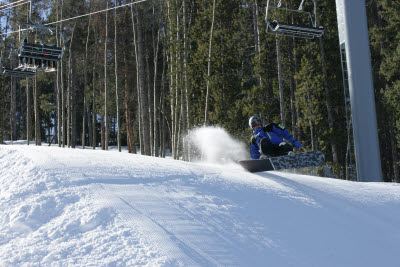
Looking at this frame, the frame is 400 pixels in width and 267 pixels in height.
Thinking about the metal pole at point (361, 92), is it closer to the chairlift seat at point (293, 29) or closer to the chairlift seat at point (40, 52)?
the chairlift seat at point (293, 29)

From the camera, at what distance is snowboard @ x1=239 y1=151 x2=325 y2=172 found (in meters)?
6.28

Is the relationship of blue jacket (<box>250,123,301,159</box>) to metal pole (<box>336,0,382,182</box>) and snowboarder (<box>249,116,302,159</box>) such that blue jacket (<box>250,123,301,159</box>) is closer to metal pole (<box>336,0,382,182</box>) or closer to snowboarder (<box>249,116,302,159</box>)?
snowboarder (<box>249,116,302,159</box>)

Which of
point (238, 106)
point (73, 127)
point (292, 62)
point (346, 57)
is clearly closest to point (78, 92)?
point (73, 127)

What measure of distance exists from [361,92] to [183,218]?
4.67 meters

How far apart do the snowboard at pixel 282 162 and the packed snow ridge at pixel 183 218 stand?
764 millimetres

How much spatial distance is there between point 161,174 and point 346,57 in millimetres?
4264

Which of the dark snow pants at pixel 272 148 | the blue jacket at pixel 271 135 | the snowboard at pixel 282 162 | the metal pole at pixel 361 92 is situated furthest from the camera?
the blue jacket at pixel 271 135

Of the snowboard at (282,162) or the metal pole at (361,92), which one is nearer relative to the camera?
the snowboard at (282,162)

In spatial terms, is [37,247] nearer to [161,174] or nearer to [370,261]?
[161,174]

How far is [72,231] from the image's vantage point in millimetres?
3408

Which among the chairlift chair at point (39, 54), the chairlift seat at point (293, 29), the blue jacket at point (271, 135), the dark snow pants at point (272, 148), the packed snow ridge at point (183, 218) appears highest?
the chairlift chair at point (39, 54)

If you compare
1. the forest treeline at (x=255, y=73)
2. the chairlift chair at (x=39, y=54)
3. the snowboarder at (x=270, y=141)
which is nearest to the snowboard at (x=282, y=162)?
the snowboarder at (x=270, y=141)

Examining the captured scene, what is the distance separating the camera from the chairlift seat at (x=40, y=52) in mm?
9992

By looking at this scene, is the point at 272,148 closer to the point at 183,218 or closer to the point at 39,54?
the point at 183,218
